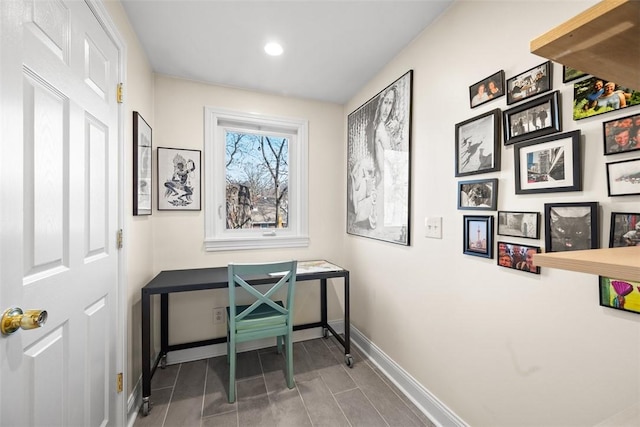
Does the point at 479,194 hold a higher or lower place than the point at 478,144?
lower

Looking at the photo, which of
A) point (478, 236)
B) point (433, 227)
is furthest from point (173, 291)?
point (478, 236)

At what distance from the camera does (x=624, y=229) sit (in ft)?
2.84

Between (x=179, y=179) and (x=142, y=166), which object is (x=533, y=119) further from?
(x=179, y=179)

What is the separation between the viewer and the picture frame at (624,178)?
85cm

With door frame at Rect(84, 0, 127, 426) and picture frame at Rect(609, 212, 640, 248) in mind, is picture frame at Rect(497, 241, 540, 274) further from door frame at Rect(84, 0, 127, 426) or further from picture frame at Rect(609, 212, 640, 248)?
door frame at Rect(84, 0, 127, 426)

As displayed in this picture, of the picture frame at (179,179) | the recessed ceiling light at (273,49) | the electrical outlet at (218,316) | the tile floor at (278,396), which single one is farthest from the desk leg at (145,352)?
the recessed ceiling light at (273,49)

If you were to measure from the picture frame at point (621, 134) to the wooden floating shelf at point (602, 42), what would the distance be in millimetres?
486

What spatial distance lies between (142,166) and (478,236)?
213cm

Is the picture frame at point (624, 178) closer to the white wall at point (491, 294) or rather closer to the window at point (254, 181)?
the white wall at point (491, 294)

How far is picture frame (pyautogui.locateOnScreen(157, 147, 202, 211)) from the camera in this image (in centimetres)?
223

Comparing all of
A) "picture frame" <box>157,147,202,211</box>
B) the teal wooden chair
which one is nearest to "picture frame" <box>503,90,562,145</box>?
the teal wooden chair

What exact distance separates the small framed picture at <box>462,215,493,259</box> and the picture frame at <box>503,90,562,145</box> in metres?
0.39

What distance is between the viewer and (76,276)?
1082mm

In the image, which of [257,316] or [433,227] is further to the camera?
[257,316]
